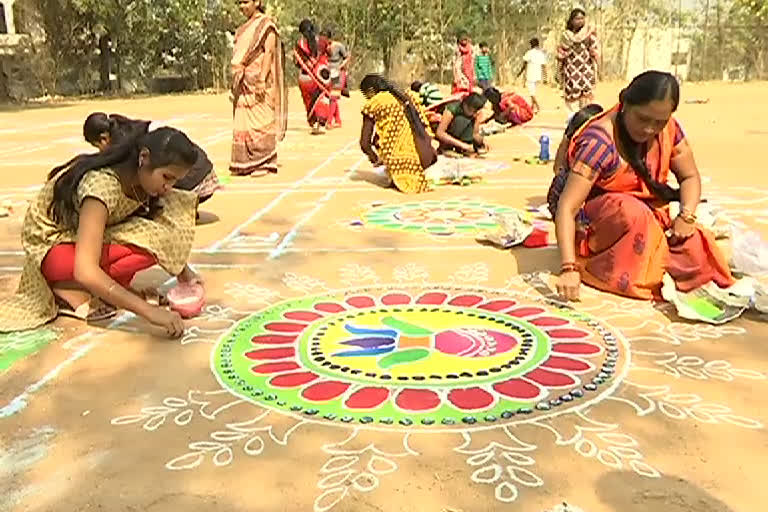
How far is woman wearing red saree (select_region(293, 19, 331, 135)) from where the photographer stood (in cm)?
1033

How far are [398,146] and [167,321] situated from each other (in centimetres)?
360

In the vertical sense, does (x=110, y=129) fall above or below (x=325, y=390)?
above

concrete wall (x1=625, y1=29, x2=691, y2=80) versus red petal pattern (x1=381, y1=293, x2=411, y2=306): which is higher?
concrete wall (x1=625, y1=29, x2=691, y2=80)

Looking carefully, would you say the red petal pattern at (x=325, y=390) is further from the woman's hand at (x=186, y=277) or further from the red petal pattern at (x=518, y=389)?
the woman's hand at (x=186, y=277)

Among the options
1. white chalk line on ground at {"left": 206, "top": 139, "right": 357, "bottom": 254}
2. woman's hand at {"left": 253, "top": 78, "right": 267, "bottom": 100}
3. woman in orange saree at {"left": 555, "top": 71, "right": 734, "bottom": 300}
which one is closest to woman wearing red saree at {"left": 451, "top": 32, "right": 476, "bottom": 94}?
white chalk line on ground at {"left": 206, "top": 139, "right": 357, "bottom": 254}

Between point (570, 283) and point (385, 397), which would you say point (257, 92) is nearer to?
point (570, 283)

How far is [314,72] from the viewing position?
10.5 metres

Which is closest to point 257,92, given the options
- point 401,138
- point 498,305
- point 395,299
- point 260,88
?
point 260,88

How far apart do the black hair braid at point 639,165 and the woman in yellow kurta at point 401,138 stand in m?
2.87

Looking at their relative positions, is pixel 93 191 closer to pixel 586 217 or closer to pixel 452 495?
pixel 452 495

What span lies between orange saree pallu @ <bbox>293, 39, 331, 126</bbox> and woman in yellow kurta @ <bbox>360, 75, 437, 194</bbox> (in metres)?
4.34

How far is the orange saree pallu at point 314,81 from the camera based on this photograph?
10.5 m

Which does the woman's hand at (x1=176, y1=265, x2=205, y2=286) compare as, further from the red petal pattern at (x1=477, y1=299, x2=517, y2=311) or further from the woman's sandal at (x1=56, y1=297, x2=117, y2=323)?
the red petal pattern at (x1=477, y1=299, x2=517, y2=311)

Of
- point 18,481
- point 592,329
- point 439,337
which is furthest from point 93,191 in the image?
point 592,329
